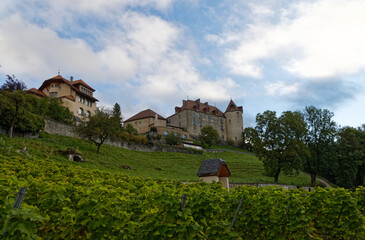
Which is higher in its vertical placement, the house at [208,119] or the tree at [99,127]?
the house at [208,119]

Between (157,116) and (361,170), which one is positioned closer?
(361,170)

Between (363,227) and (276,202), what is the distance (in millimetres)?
2033

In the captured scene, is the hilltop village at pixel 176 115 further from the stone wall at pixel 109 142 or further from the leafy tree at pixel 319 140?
the leafy tree at pixel 319 140

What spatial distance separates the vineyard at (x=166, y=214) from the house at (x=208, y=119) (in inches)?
3116

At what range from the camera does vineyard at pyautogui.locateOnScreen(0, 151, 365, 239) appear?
14.6 feet

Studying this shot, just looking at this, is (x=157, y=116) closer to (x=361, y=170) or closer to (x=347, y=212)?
(x=361, y=170)

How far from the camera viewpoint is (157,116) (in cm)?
8119

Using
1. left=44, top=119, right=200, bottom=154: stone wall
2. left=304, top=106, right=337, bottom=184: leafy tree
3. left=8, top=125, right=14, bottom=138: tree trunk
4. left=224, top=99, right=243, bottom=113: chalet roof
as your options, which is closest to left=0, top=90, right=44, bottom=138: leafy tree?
left=8, top=125, right=14, bottom=138: tree trunk

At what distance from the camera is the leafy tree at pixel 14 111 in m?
27.1

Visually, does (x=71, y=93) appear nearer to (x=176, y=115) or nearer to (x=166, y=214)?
(x=176, y=115)

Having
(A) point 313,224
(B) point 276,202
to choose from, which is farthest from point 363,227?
(B) point 276,202

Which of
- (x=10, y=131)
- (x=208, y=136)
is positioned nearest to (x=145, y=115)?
(x=208, y=136)

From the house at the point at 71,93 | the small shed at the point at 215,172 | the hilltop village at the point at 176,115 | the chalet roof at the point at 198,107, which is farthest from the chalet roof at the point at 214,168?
the chalet roof at the point at 198,107

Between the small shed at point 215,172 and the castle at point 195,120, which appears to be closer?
the small shed at point 215,172
